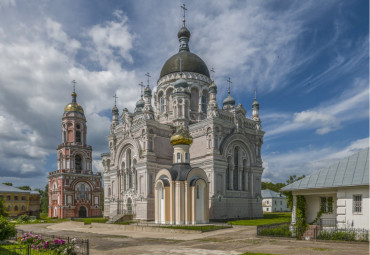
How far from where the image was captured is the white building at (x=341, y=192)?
15.2 m

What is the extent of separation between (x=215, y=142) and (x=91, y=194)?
87.8 ft

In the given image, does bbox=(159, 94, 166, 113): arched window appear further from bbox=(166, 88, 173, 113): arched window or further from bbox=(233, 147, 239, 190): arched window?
bbox=(233, 147, 239, 190): arched window

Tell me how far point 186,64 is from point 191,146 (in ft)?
35.1

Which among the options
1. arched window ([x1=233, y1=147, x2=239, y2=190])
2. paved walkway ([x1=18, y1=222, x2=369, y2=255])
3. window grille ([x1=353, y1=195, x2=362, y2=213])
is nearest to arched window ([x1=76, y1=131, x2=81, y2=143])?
arched window ([x1=233, y1=147, x2=239, y2=190])

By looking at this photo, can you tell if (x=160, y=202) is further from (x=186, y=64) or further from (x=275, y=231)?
(x=186, y=64)

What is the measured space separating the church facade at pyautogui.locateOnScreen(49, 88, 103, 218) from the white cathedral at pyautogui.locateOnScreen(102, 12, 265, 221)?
963 centimetres

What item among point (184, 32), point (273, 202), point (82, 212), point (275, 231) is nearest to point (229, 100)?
point (184, 32)

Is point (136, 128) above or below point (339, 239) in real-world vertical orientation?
above

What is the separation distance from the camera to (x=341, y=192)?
16.0 m

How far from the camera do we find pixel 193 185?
26.0m

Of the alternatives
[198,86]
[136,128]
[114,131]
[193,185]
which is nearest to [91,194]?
[114,131]

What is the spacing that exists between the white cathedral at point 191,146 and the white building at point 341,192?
1113cm

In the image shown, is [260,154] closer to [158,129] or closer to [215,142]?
[215,142]

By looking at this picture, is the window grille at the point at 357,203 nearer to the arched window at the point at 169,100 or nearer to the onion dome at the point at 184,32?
the arched window at the point at 169,100
